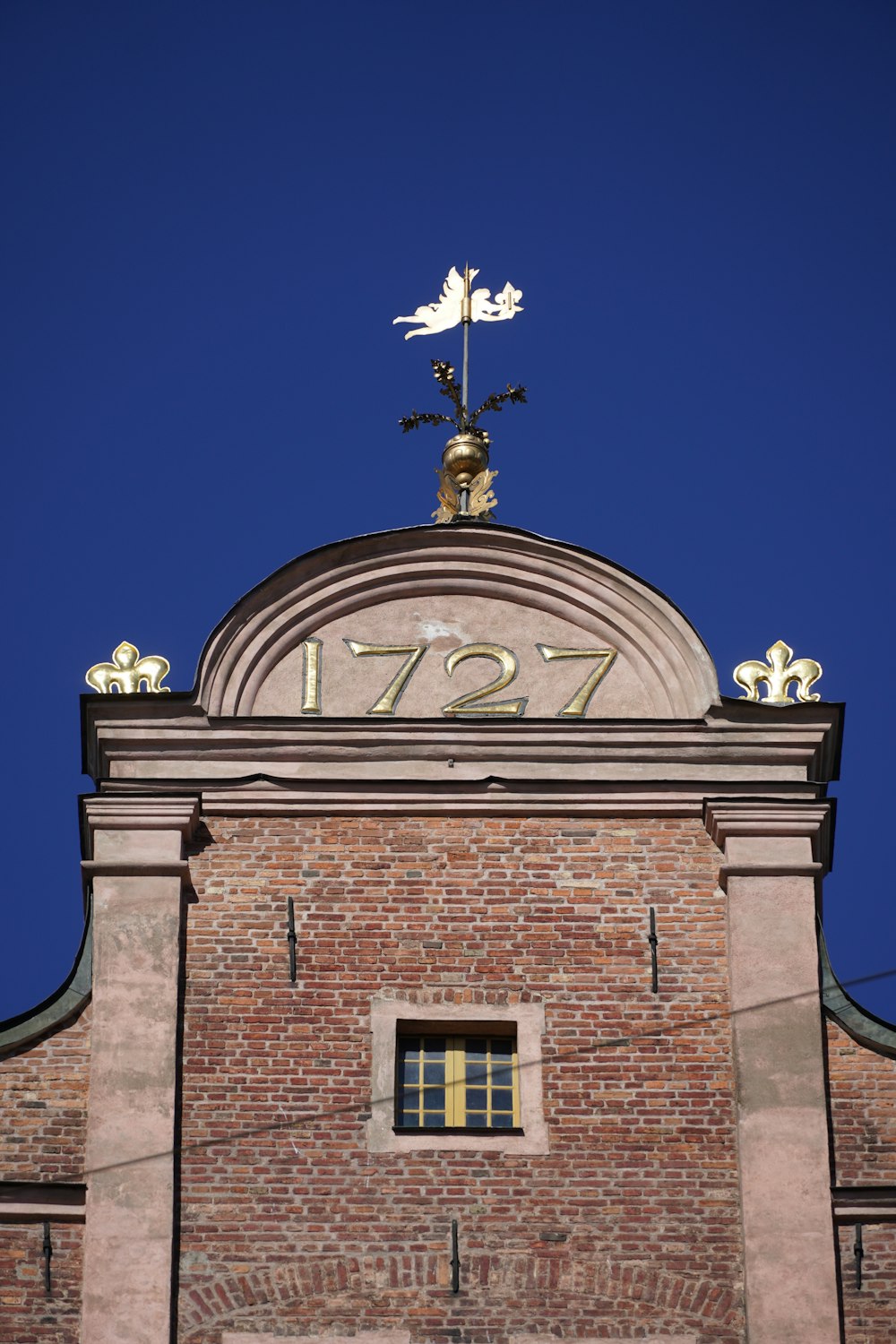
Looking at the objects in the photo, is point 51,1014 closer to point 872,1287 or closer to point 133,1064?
point 133,1064

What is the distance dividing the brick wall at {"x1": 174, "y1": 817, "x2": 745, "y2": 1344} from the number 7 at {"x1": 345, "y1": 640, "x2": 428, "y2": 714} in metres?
0.95

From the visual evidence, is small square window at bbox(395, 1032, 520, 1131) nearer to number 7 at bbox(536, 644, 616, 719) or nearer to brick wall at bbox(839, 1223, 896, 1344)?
brick wall at bbox(839, 1223, 896, 1344)

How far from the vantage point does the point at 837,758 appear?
1939cm

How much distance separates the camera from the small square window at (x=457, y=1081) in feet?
58.6

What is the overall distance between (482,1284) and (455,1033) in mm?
1727

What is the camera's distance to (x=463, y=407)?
21.7 m

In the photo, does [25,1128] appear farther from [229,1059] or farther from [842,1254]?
[842,1254]

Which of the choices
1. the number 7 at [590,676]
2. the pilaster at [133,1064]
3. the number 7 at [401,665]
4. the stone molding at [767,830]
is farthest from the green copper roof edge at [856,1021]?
the pilaster at [133,1064]

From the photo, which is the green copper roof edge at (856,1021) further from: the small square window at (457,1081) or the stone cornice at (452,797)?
the small square window at (457,1081)

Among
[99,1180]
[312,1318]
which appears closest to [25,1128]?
[99,1180]

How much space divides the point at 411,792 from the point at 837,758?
9.62 ft

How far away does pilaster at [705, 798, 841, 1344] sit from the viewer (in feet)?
56.2

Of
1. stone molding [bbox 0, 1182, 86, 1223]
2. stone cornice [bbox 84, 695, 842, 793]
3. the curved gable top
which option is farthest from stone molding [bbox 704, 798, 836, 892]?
stone molding [bbox 0, 1182, 86, 1223]

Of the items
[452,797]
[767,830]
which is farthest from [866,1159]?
[452,797]
